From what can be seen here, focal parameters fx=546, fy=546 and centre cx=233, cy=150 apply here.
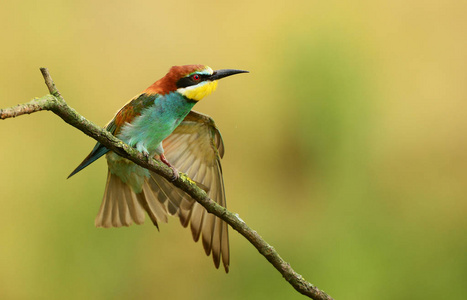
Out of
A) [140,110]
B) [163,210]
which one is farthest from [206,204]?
[163,210]

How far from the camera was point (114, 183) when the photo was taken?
1459 millimetres

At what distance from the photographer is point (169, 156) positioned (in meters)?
1.60

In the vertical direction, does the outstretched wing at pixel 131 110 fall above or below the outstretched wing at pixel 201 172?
above

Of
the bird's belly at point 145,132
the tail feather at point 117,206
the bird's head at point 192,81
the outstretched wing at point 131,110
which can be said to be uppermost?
the bird's head at point 192,81

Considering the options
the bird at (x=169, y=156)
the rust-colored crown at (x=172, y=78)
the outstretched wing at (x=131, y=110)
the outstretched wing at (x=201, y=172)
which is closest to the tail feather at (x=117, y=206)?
the bird at (x=169, y=156)

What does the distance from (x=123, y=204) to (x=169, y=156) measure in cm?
22

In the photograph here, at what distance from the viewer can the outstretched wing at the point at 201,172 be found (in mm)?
1510

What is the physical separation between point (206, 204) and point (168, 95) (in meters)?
0.34

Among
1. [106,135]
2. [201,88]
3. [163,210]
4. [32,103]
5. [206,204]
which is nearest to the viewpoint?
[32,103]

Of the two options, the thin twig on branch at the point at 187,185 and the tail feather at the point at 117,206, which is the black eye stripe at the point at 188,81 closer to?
the thin twig on branch at the point at 187,185

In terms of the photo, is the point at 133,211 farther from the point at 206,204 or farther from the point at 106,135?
the point at 106,135

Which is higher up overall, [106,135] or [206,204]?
[106,135]

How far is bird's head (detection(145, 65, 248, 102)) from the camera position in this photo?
3.98ft

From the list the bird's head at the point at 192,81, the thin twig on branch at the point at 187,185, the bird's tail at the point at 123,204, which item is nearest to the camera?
the thin twig on branch at the point at 187,185
